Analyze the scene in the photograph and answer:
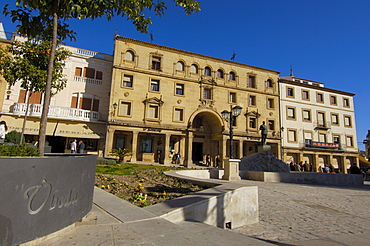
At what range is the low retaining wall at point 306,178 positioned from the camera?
12798mm

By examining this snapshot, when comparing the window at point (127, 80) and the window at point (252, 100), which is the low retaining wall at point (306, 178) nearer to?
the window at point (127, 80)

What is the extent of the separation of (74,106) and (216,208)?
71.8 ft

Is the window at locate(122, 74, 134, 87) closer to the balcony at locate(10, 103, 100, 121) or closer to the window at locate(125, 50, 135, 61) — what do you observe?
the window at locate(125, 50, 135, 61)

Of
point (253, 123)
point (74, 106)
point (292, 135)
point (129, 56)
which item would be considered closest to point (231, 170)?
point (74, 106)

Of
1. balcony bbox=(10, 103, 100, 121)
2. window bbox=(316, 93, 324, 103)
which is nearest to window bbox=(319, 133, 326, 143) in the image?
window bbox=(316, 93, 324, 103)

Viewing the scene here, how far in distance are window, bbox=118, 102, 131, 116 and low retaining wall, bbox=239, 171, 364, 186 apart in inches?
560

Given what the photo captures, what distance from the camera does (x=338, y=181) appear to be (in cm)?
1390

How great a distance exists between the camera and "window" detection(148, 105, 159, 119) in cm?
2432

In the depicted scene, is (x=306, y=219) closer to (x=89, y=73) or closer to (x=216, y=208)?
(x=216, y=208)

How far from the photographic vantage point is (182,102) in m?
25.8

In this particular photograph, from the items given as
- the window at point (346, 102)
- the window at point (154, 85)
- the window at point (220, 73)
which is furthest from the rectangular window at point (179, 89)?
the window at point (346, 102)

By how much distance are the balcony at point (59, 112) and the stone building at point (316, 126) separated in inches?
972

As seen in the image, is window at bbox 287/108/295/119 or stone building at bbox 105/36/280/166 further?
window at bbox 287/108/295/119

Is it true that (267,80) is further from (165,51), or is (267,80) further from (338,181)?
(338,181)
